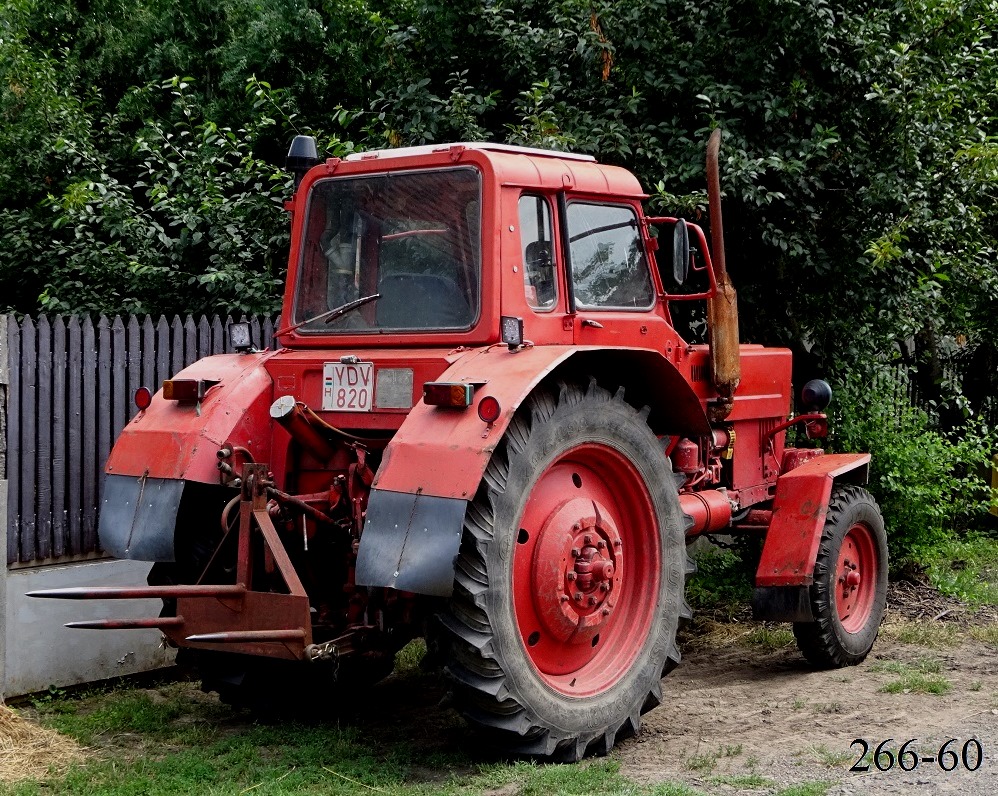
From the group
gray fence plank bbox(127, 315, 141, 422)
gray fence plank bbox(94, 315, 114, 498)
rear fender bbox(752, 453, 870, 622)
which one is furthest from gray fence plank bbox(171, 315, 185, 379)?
rear fender bbox(752, 453, 870, 622)

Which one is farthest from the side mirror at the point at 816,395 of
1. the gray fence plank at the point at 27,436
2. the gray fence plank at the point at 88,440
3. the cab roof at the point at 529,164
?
the gray fence plank at the point at 27,436

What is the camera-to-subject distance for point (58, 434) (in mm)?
6680

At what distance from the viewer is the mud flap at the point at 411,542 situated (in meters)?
4.52

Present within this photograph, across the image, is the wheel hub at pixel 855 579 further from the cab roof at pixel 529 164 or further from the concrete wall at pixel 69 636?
the concrete wall at pixel 69 636

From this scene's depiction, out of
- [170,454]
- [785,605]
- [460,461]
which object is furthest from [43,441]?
[785,605]

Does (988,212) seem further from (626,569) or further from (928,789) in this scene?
(928,789)

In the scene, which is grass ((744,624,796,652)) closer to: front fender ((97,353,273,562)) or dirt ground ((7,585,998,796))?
dirt ground ((7,585,998,796))

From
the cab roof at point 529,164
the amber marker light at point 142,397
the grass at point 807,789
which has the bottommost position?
the grass at point 807,789

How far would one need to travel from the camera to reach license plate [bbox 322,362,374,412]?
5.52 meters

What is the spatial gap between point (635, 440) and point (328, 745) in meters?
2.00

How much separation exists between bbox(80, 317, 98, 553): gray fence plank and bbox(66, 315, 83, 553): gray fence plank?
0.03m

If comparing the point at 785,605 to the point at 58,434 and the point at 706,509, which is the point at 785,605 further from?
the point at 58,434

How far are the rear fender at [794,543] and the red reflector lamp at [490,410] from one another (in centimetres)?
260

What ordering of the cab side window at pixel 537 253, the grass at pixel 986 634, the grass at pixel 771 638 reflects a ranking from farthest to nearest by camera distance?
the grass at pixel 771 638 < the grass at pixel 986 634 < the cab side window at pixel 537 253
